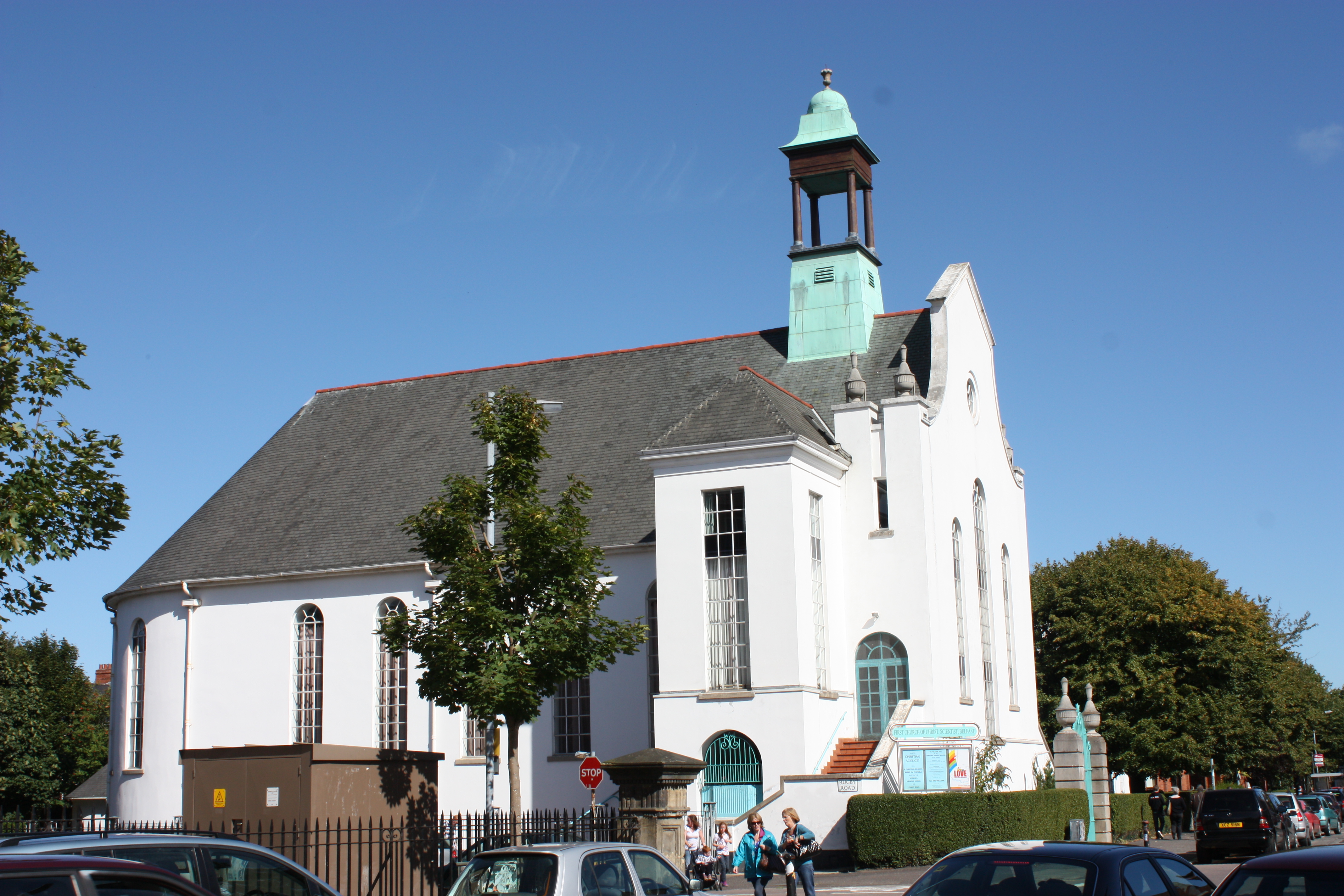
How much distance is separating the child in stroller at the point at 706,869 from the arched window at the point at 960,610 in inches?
419

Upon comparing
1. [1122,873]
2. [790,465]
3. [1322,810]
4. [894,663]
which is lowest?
[1322,810]

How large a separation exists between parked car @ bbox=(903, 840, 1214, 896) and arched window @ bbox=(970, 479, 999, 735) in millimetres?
22376

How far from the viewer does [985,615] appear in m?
33.0

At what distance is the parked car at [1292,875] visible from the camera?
25.4ft

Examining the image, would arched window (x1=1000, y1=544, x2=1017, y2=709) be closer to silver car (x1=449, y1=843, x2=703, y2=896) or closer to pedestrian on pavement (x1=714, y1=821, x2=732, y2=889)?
pedestrian on pavement (x1=714, y1=821, x2=732, y2=889)

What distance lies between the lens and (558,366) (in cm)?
3741

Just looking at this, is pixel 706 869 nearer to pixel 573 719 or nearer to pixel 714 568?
pixel 714 568

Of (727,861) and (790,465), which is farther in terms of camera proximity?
(790,465)

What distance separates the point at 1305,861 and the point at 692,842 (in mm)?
14659

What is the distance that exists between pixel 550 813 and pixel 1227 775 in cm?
4307

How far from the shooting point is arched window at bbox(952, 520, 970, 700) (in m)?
30.3

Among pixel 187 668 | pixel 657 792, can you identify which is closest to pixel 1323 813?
pixel 657 792

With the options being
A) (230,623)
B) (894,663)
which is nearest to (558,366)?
(230,623)

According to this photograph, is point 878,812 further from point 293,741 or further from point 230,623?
point 230,623
